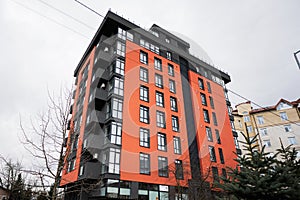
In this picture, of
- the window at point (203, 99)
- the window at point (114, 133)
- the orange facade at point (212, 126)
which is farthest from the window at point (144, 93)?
the window at point (203, 99)

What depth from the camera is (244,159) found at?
8234 mm

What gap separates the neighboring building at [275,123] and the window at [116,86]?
25.5 m

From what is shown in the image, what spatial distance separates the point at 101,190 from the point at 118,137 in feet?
15.0

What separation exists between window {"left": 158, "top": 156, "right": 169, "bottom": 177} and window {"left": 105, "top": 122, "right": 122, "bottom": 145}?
478cm

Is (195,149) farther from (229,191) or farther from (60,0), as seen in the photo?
(60,0)

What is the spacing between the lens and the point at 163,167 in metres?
21.0

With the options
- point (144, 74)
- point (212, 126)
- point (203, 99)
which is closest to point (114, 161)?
point (144, 74)

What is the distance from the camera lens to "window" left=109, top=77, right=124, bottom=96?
21370 mm

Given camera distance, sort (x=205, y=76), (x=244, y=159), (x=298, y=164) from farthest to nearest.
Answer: (x=205, y=76)
(x=298, y=164)
(x=244, y=159)

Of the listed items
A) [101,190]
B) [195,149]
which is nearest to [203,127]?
[195,149]

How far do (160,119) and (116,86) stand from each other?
6.07 m

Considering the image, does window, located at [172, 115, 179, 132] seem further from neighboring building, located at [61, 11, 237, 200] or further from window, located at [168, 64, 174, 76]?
window, located at [168, 64, 174, 76]

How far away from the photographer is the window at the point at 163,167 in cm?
2061

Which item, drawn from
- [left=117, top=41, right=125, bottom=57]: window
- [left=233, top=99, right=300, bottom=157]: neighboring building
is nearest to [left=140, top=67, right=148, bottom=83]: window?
[left=117, top=41, right=125, bottom=57]: window
